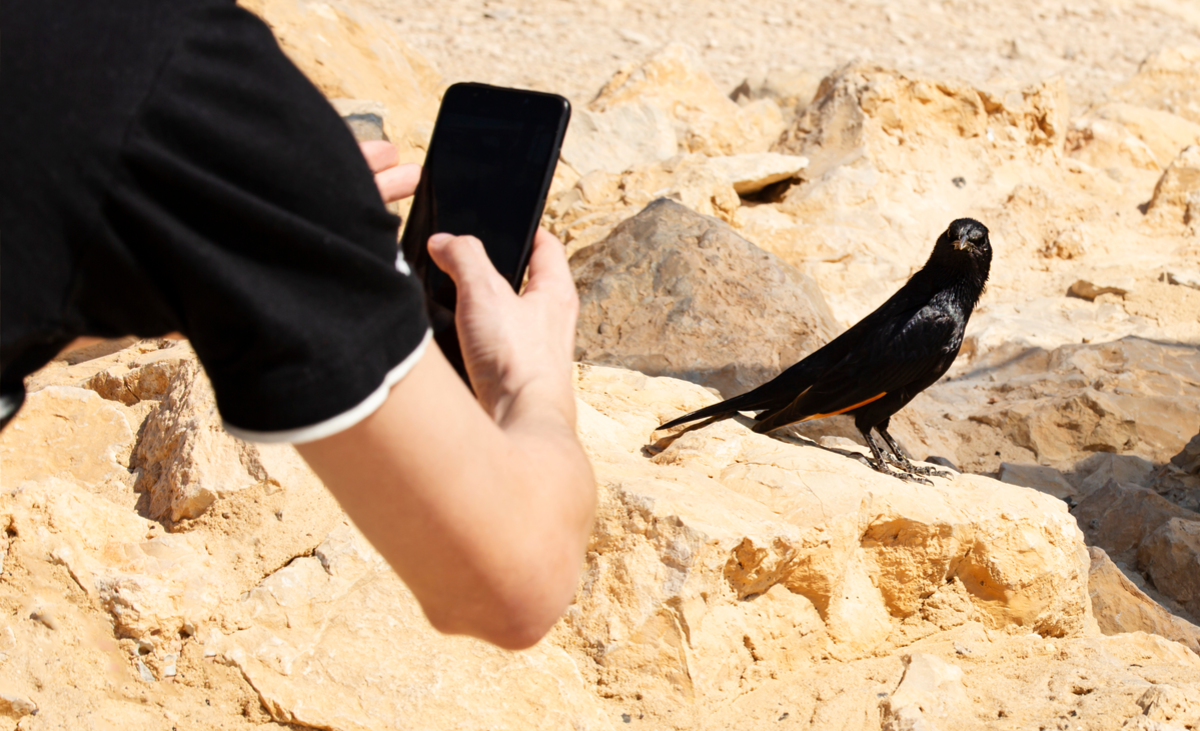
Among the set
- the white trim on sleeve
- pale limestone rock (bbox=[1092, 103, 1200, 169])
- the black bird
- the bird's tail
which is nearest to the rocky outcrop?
the bird's tail

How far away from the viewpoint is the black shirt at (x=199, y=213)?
0.54 m

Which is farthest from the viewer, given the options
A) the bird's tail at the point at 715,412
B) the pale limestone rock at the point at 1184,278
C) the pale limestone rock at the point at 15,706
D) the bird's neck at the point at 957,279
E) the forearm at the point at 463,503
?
the pale limestone rock at the point at 1184,278

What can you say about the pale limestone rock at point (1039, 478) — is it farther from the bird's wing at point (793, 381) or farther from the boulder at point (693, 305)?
the bird's wing at point (793, 381)

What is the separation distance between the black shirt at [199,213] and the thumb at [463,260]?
316 millimetres

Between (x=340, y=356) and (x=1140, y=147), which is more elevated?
(x=340, y=356)

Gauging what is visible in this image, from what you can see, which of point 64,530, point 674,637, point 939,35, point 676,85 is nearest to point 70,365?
point 64,530

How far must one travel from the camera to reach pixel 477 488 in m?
0.69

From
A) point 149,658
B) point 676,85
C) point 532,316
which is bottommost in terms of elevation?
point 676,85

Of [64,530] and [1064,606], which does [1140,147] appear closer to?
[1064,606]

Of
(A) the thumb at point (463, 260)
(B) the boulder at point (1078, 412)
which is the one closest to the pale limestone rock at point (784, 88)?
(B) the boulder at point (1078, 412)

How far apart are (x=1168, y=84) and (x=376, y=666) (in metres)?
10.7

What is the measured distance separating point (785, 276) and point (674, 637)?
3009mm

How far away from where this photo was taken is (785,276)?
4734 mm

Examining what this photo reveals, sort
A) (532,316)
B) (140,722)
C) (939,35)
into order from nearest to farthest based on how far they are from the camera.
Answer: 1. (532,316)
2. (140,722)
3. (939,35)
